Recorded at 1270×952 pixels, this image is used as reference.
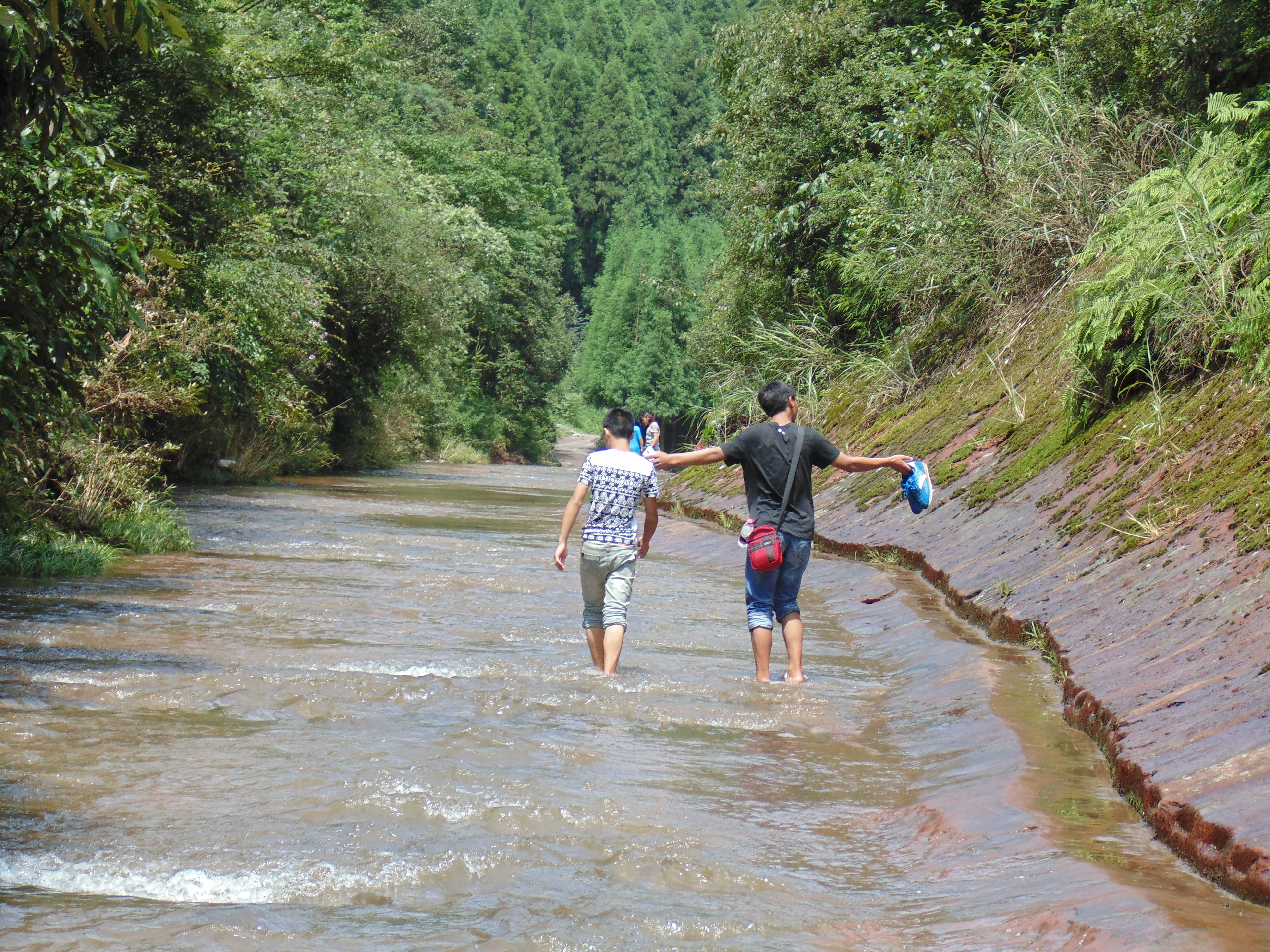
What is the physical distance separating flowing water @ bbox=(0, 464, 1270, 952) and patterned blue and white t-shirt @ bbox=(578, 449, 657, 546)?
2.89ft

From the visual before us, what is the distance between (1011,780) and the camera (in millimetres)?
5059

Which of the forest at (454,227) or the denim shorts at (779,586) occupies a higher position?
the forest at (454,227)

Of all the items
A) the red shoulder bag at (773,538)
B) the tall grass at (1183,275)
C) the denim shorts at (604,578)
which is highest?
the tall grass at (1183,275)

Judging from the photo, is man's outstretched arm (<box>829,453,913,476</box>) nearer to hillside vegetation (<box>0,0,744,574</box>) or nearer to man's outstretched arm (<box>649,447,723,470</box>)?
man's outstretched arm (<box>649,447,723,470</box>)

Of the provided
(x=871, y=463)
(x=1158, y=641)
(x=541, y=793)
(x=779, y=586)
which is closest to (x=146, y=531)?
(x=779, y=586)

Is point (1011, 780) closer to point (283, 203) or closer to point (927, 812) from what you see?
point (927, 812)

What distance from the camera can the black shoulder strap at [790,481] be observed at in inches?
306

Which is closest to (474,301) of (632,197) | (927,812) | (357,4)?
(357,4)

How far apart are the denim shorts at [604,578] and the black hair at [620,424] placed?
0.70 meters

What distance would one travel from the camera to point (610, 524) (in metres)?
8.30

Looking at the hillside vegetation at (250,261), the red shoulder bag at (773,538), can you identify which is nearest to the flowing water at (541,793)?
the red shoulder bag at (773,538)

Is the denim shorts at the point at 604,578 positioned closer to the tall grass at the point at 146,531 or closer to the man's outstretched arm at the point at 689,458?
the man's outstretched arm at the point at 689,458

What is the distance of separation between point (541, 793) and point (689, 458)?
8.66 ft

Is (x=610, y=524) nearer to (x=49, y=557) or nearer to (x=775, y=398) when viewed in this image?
(x=775, y=398)
